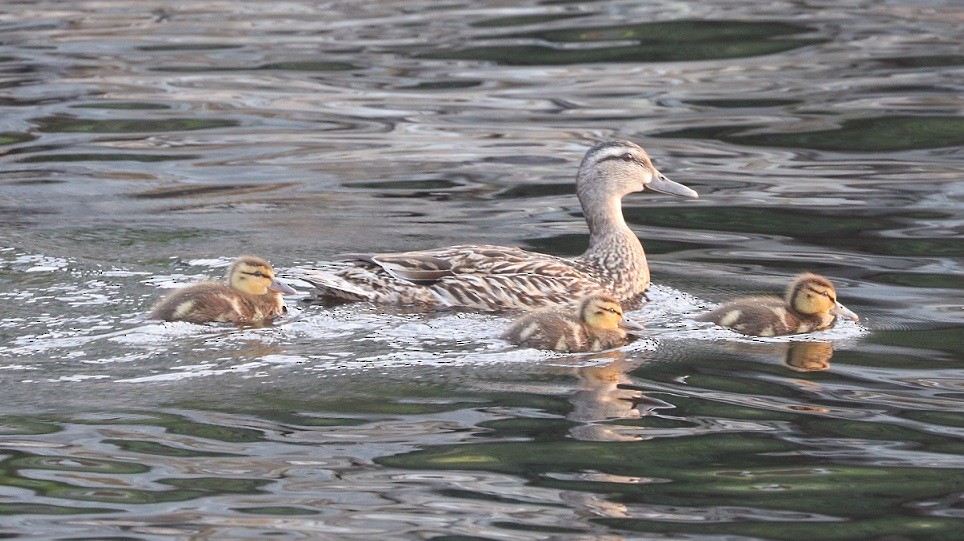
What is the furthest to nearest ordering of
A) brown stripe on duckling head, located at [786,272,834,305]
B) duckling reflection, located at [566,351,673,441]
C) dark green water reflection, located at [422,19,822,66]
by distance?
1. dark green water reflection, located at [422,19,822,66]
2. brown stripe on duckling head, located at [786,272,834,305]
3. duckling reflection, located at [566,351,673,441]

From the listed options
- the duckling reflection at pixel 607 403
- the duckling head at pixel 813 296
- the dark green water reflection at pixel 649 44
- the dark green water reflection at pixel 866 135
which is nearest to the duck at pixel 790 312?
the duckling head at pixel 813 296

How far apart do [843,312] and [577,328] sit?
1482 millimetres

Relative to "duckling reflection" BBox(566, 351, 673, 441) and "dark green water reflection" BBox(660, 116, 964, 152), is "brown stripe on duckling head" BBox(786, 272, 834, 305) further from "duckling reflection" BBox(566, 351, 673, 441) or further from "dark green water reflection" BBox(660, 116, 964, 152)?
"dark green water reflection" BBox(660, 116, 964, 152)

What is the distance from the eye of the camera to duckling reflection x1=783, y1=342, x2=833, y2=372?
7.75 metres

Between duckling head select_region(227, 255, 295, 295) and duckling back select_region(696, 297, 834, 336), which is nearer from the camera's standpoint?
duckling back select_region(696, 297, 834, 336)

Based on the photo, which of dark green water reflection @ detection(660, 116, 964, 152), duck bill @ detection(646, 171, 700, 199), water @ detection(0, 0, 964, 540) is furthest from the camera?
dark green water reflection @ detection(660, 116, 964, 152)

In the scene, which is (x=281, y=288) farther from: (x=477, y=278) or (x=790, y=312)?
(x=790, y=312)

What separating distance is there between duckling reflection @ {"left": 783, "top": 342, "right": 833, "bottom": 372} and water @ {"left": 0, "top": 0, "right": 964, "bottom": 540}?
0.03 m

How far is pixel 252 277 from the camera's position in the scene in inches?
336

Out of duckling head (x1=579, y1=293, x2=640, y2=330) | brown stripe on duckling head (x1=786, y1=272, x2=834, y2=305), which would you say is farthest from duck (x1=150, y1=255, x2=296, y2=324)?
brown stripe on duckling head (x1=786, y1=272, x2=834, y2=305)

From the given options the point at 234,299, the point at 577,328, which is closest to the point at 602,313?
the point at 577,328

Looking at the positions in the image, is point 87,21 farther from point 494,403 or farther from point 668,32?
point 494,403

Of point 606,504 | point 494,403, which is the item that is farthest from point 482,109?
point 606,504

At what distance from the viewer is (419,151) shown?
45.2 ft
